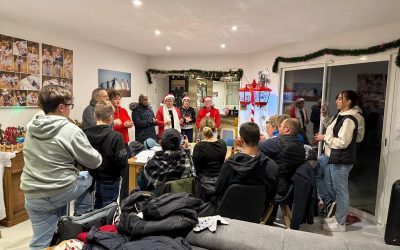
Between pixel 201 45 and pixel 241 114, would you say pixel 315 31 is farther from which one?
pixel 241 114

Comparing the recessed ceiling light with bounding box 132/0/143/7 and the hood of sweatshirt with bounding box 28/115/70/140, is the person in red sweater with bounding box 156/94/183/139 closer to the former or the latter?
the recessed ceiling light with bounding box 132/0/143/7

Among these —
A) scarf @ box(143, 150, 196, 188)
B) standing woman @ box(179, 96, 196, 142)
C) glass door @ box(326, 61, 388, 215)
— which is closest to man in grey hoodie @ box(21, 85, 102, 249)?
scarf @ box(143, 150, 196, 188)

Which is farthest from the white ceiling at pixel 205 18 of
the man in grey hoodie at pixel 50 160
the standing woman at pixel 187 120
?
the man in grey hoodie at pixel 50 160

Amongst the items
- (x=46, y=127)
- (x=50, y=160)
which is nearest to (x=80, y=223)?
(x=50, y=160)

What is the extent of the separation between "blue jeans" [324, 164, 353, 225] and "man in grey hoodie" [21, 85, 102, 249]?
260 cm

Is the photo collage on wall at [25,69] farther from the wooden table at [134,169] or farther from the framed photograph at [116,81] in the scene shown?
the wooden table at [134,169]

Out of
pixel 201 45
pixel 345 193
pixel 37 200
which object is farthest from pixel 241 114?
pixel 37 200

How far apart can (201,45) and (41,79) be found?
260 centimetres

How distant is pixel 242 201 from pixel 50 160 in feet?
4.29

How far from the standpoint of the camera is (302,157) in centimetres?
277

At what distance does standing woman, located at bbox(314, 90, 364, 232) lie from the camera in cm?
305

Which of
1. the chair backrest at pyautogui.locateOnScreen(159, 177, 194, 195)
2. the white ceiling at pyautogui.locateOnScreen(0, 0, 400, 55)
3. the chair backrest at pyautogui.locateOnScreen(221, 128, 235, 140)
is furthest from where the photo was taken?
the chair backrest at pyautogui.locateOnScreen(221, 128, 235, 140)

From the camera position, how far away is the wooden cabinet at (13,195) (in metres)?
3.00

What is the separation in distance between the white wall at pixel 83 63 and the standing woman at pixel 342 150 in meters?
3.80
